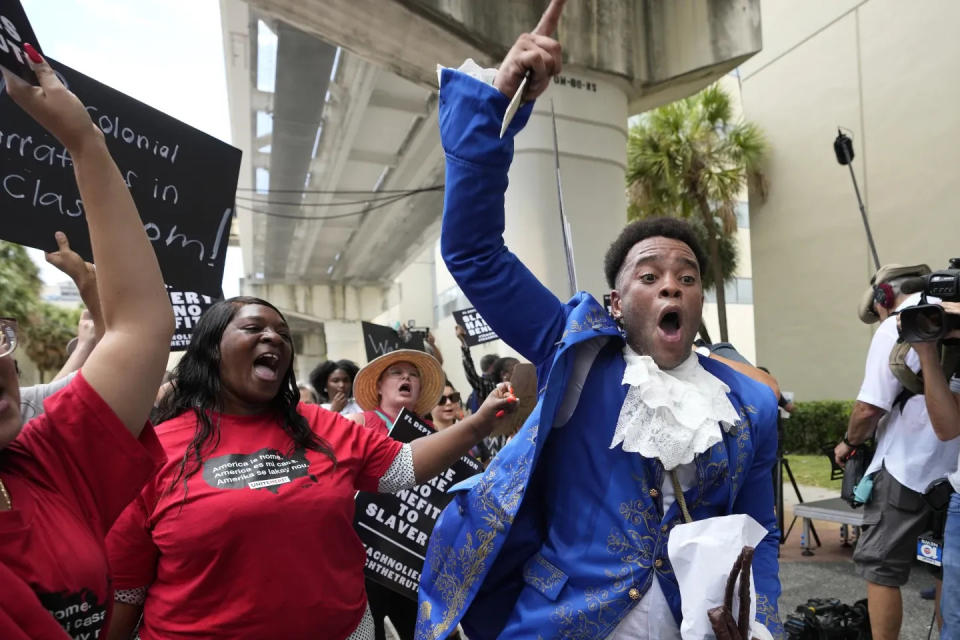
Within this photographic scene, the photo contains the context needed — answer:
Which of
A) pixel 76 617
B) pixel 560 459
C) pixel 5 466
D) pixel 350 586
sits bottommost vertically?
pixel 350 586

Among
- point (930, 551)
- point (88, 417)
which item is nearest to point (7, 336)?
point (88, 417)

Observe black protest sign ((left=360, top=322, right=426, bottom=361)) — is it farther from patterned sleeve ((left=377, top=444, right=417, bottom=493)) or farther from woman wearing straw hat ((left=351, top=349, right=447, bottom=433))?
patterned sleeve ((left=377, top=444, right=417, bottom=493))

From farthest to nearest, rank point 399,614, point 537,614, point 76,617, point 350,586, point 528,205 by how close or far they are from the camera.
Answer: point 528,205, point 399,614, point 350,586, point 537,614, point 76,617

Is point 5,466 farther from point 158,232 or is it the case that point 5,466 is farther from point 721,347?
point 721,347

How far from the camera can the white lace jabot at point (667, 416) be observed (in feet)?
5.20

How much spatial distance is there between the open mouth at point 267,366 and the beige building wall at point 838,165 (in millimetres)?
11167

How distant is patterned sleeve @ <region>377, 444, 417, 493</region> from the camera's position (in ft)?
A: 7.64

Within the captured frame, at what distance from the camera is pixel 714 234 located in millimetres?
14531

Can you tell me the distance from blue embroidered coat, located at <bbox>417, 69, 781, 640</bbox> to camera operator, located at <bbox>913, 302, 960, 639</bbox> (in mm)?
1326

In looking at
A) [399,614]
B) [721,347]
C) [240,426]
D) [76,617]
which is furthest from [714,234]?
[76,617]

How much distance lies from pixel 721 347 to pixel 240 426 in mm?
2389

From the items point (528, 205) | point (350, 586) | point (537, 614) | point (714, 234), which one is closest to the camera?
point (537, 614)

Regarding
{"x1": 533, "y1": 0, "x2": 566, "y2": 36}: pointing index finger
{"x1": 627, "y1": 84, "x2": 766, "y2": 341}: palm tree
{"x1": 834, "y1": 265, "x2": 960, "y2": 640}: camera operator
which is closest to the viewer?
{"x1": 533, "y1": 0, "x2": 566, "y2": 36}: pointing index finger

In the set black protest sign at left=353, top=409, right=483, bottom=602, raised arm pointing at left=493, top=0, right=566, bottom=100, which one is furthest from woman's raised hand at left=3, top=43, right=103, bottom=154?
black protest sign at left=353, top=409, right=483, bottom=602
